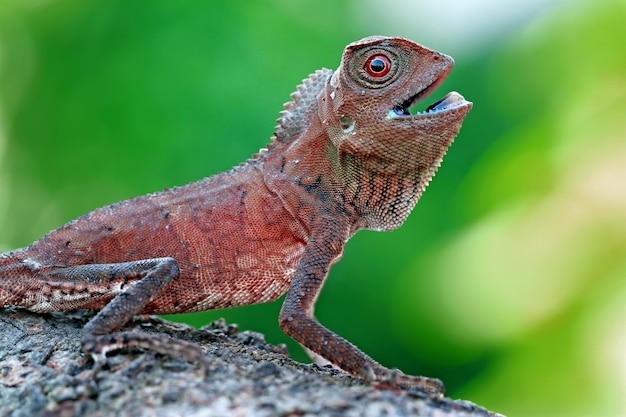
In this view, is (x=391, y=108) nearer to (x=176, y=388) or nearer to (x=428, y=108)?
(x=428, y=108)

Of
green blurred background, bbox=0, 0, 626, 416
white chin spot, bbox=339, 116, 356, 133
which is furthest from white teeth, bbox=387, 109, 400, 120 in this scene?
green blurred background, bbox=0, 0, 626, 416

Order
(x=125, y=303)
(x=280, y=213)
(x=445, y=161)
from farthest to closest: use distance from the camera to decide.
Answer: (x=445, y=161)
(x=280, y=213)
(x=125, y=303)

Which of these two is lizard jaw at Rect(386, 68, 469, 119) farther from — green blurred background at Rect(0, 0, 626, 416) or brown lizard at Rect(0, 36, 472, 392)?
green blurred background at Rect(0, 0, 626, 416)

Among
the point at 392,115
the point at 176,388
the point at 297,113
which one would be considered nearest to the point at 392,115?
the point at 392,115

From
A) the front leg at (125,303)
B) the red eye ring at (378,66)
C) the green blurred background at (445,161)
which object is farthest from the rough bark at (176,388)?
the green blurred background at (445,161)

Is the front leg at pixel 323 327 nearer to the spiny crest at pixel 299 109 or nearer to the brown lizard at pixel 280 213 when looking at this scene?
the brown lizard at pixel 280 213

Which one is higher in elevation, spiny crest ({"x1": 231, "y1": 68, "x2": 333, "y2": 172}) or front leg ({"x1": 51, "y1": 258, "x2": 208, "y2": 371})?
spiny crest ({"x1": 231, "y1": 68, "x2": 333, "y2": 172})
